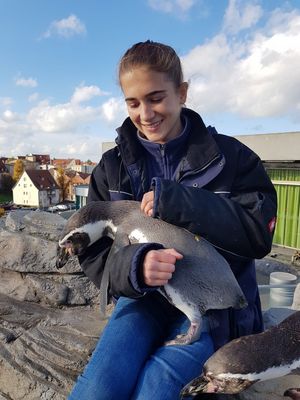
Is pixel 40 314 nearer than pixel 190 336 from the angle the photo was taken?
No

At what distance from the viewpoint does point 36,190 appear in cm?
4706

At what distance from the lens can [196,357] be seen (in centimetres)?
157

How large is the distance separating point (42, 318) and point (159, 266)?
4.75 ft

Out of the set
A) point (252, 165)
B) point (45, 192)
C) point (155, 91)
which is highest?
point (155, 91)

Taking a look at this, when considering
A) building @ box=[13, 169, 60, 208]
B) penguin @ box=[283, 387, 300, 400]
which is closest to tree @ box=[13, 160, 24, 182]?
building @ box=[13, 169, 60, 208]

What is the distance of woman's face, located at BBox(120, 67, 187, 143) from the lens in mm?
1833

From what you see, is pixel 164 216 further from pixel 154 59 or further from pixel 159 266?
pixel 154 59

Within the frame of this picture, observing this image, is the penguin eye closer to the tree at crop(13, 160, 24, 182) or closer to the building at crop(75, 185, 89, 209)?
the building at crop(75, 185, 89, 209)

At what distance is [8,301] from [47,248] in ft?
1.70

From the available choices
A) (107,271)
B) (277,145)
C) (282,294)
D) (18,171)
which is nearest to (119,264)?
(107,271)

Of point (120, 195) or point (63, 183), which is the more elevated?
point (120, 195)

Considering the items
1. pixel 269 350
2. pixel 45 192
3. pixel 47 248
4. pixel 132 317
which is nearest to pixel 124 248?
pixel 132 317

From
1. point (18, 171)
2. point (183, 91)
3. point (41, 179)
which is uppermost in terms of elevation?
point (183, 91)

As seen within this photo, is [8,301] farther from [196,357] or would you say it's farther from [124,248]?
[196,357]
